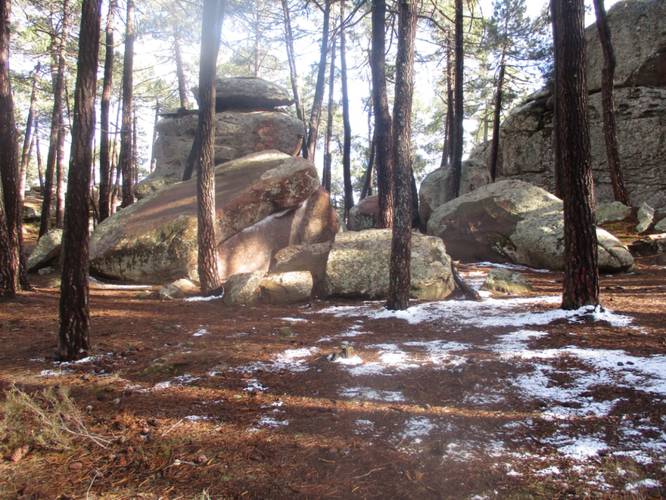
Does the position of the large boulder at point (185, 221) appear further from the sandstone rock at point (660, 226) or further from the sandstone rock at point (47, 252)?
the sandstone rock at point (660, 226)

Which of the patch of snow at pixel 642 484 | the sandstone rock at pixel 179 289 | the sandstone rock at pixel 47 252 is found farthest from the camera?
the sandstone rock at pixel 47 252

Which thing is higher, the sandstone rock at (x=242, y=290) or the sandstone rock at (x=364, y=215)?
the sandstone rock at (x=364, y=215)

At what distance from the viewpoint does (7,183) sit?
8508mm

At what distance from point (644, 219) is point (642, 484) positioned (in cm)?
1286

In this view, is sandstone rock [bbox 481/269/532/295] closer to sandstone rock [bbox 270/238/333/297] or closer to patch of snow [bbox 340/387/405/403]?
sandstone rock [bbox 270/238/333/297]

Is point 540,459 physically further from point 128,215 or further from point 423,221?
point 423,221

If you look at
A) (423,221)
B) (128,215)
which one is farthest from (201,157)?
(423,221)

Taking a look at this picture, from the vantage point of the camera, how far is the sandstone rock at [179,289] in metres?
8.71

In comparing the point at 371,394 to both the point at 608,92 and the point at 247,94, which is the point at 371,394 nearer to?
the point at 608,92

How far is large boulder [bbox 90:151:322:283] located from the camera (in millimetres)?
10062

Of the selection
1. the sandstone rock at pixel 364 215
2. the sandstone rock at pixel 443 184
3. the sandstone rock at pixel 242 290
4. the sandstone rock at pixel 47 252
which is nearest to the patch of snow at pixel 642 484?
the sandstone rock at pixel 242 290

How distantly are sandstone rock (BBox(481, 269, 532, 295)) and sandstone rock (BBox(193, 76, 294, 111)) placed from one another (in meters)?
13.4

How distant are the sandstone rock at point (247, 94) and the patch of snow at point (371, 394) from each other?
653 inches

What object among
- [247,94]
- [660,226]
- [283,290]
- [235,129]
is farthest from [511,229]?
[247,94]
